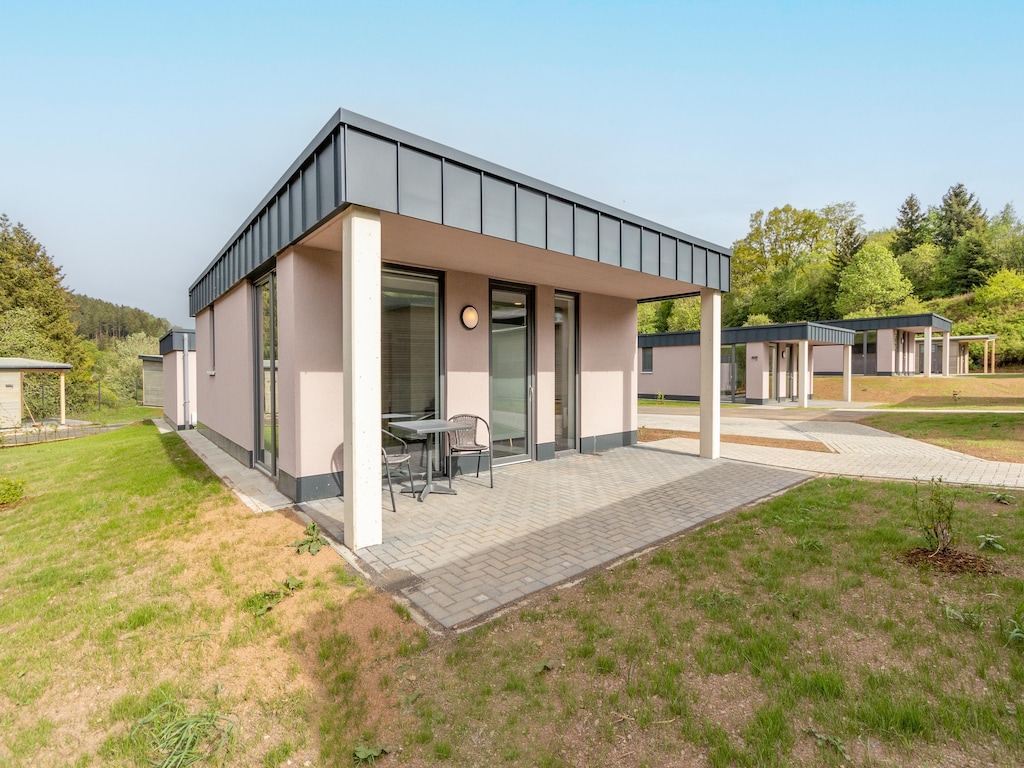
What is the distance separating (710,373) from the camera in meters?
8.41

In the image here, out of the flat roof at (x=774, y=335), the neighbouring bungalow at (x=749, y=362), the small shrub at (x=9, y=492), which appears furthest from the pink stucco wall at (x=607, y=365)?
the flat roof at (x=774, y=335)

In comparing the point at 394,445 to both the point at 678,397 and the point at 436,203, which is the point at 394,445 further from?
the point at 678,397

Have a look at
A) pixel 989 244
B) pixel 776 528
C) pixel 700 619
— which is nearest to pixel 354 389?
pixel 700 619

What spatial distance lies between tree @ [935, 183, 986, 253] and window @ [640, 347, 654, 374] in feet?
136

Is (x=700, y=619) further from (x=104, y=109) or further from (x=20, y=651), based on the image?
(x=104, y=109)

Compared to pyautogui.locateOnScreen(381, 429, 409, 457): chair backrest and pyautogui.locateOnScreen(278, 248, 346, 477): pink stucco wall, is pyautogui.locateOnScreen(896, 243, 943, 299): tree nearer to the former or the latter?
pyautogui.locateOnScreen(381, 429, 409, 457): chair backrest

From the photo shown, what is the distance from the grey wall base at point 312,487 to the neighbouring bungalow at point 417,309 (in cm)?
2

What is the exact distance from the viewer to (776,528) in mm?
4551

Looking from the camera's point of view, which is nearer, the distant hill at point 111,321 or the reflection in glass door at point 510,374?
the reflection in glass door at point 510,374

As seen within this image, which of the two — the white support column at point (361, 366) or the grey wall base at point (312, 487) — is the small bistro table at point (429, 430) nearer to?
the grey wall base at point (312, 487)

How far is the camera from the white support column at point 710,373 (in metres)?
8.34

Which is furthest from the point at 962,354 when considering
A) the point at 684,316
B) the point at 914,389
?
the point at 684,316

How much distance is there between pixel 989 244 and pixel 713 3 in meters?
49.6

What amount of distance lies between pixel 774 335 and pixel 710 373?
14.6 metres
